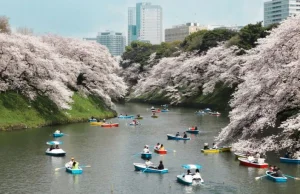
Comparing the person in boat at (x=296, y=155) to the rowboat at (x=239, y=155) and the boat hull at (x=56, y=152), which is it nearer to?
the rowboat at (x=239, y=155)

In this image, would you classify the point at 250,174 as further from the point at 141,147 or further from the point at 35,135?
the point at 35,135

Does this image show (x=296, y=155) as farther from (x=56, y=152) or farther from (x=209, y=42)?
(x=209, y=42)

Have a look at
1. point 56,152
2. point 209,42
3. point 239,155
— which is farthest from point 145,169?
point 209,42

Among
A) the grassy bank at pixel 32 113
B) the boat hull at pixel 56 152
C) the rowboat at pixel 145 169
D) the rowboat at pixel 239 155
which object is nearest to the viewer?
the rowboat at pixel 145 169

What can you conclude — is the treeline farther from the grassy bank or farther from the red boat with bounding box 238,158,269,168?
the grassy bank

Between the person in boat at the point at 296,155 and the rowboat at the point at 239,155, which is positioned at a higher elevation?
the person in boat at the point at 296,155

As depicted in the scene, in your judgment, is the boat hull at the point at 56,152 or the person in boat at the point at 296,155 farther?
the boat hull at the point at 56,152

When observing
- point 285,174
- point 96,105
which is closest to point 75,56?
point 96,105

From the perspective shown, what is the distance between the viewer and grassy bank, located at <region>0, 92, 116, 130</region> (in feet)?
184

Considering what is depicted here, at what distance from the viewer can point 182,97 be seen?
108625 millimetres

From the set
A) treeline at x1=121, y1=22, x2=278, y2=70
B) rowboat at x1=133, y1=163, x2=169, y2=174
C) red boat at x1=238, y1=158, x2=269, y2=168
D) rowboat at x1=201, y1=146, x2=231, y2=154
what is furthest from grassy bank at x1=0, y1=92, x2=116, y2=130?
red boat at x1=238, y1=158, x2=269, y2=168

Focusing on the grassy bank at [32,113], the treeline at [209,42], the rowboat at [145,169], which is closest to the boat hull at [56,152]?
the rowboat at [145,169]

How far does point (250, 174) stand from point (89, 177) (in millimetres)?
11424

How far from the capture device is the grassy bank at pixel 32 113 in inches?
2211
